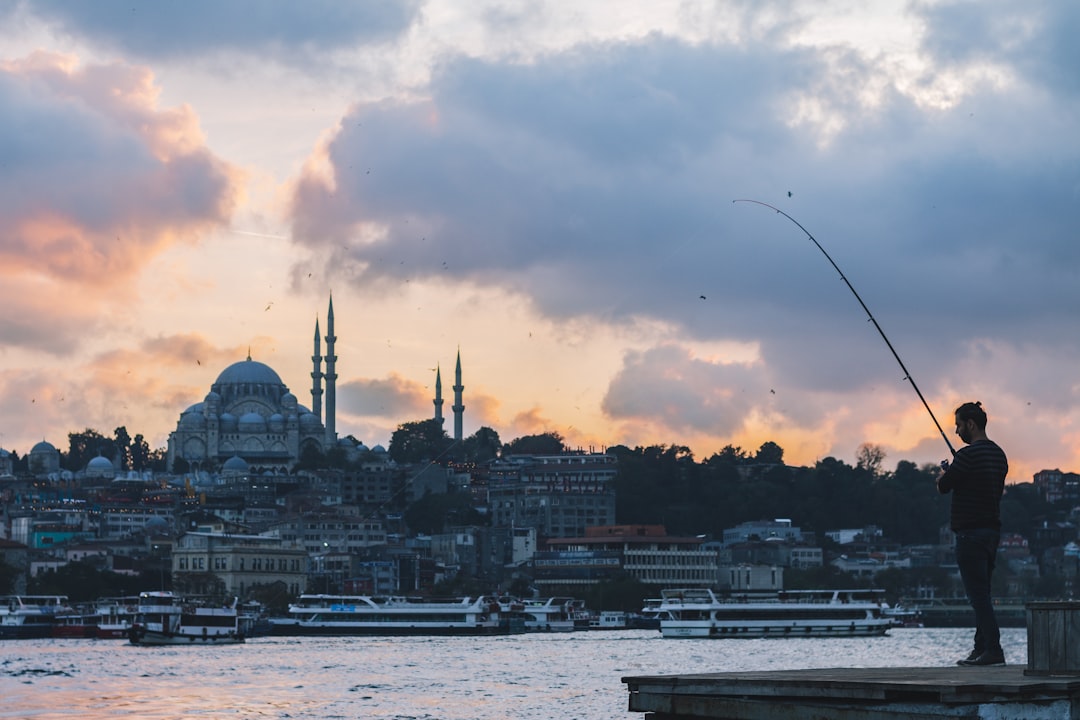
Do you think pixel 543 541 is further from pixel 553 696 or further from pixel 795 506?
pixel 553 696

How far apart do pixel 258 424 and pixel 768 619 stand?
9282cm

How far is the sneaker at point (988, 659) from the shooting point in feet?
35.9

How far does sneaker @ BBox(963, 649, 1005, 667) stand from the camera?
10.9 meters

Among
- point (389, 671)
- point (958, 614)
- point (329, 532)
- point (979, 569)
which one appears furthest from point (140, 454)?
point (979, 569)

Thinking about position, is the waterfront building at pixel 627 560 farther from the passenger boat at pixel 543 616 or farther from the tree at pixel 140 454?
the tree at pixel 140 454

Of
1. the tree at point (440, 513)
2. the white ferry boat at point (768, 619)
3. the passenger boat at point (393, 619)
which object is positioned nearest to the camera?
the white ferry boat at point (768, 619)

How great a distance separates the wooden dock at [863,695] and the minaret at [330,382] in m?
159

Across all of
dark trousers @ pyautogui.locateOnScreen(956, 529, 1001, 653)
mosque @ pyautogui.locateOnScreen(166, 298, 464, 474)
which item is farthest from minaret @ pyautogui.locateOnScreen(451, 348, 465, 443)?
dark trousers @ pyautogui.locateOnScreen(956, 529, 1001, 653)

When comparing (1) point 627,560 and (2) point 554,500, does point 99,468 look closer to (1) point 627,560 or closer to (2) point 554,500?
(2) point 554,500

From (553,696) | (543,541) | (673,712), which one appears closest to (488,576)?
(543,541)

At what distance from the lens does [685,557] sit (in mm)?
129625

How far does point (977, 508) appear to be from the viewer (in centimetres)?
1115

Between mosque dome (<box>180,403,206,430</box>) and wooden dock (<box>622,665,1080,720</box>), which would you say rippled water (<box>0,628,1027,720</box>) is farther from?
mosque dome (<box>180,403,206,430</box>)

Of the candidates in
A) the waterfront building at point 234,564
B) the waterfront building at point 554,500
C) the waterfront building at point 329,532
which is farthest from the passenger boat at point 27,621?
the waterfront building at point 554,500
